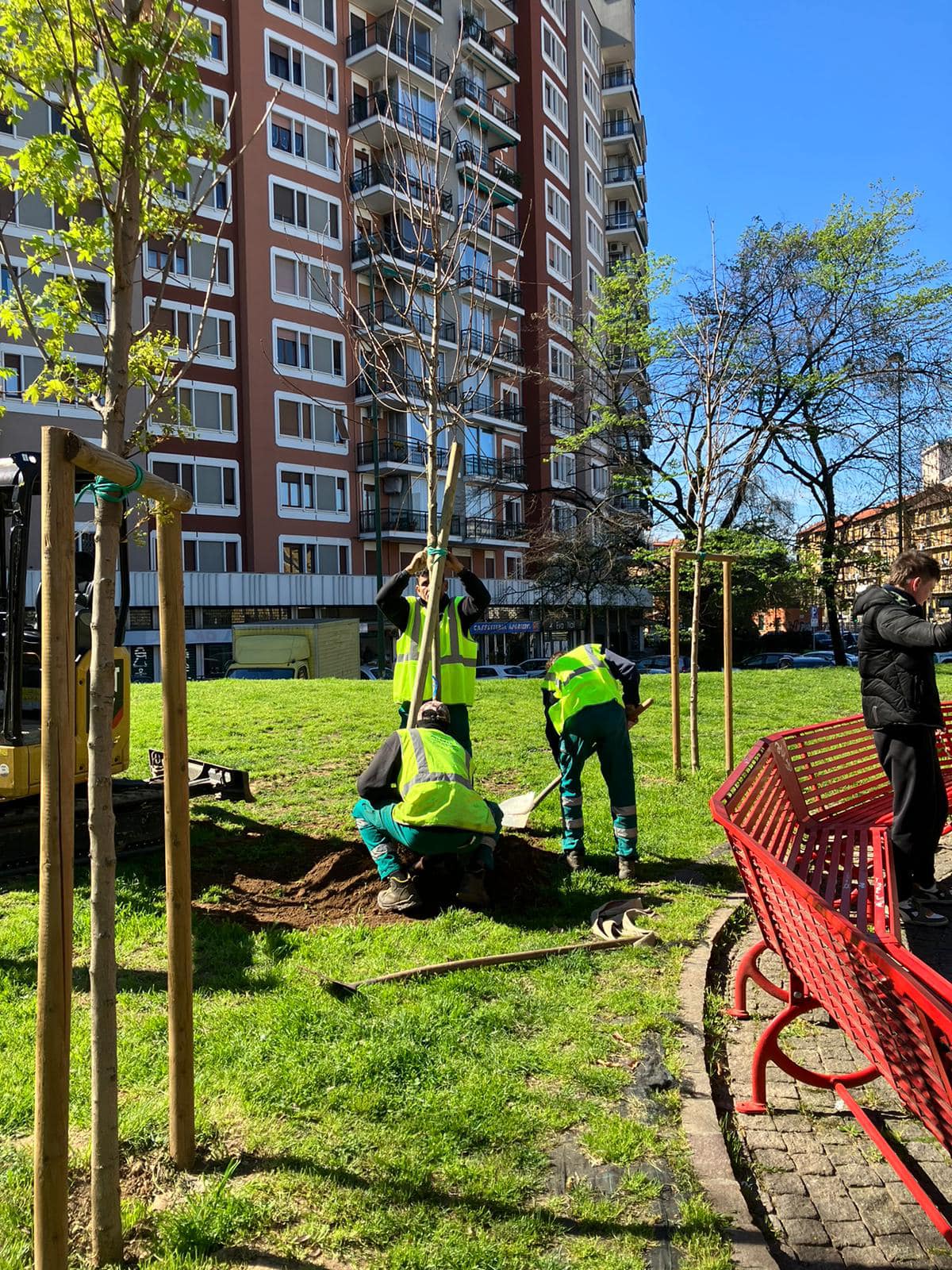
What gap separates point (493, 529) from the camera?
155ft

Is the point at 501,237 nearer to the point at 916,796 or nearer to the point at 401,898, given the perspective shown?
the point at 401,898

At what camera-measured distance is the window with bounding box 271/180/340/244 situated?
3656 centimetres

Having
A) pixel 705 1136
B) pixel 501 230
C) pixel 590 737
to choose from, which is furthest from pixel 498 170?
pixel 705 1136

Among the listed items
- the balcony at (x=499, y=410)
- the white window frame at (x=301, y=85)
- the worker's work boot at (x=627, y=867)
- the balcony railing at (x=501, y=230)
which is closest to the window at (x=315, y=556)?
the balcony at (x=499, y=410)

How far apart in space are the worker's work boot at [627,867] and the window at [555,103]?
5437cm

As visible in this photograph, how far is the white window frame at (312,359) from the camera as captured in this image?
36531 millimetres

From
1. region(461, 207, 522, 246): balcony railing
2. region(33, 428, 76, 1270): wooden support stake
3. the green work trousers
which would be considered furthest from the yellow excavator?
region(461, 207, 522, 246): balcony railing

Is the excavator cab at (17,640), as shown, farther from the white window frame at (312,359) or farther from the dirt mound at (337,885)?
the white window frame at (312,359)

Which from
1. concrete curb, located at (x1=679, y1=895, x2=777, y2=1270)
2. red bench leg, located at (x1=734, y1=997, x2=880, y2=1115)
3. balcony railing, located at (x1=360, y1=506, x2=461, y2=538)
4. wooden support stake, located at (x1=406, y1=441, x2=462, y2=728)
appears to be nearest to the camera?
concrete curb, located at (x1=679, y1=895, x2=777, y2=1270)

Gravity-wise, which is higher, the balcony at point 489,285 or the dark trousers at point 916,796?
the balcony at point 489,285

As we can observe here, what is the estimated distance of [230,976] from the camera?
4.71m

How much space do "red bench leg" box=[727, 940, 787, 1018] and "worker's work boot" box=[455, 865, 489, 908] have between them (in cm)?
168

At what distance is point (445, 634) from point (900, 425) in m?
23.0

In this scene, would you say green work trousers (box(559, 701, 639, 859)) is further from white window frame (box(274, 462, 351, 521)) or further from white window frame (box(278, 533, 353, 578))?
white window frame (box(274, 462, 351, 521))
